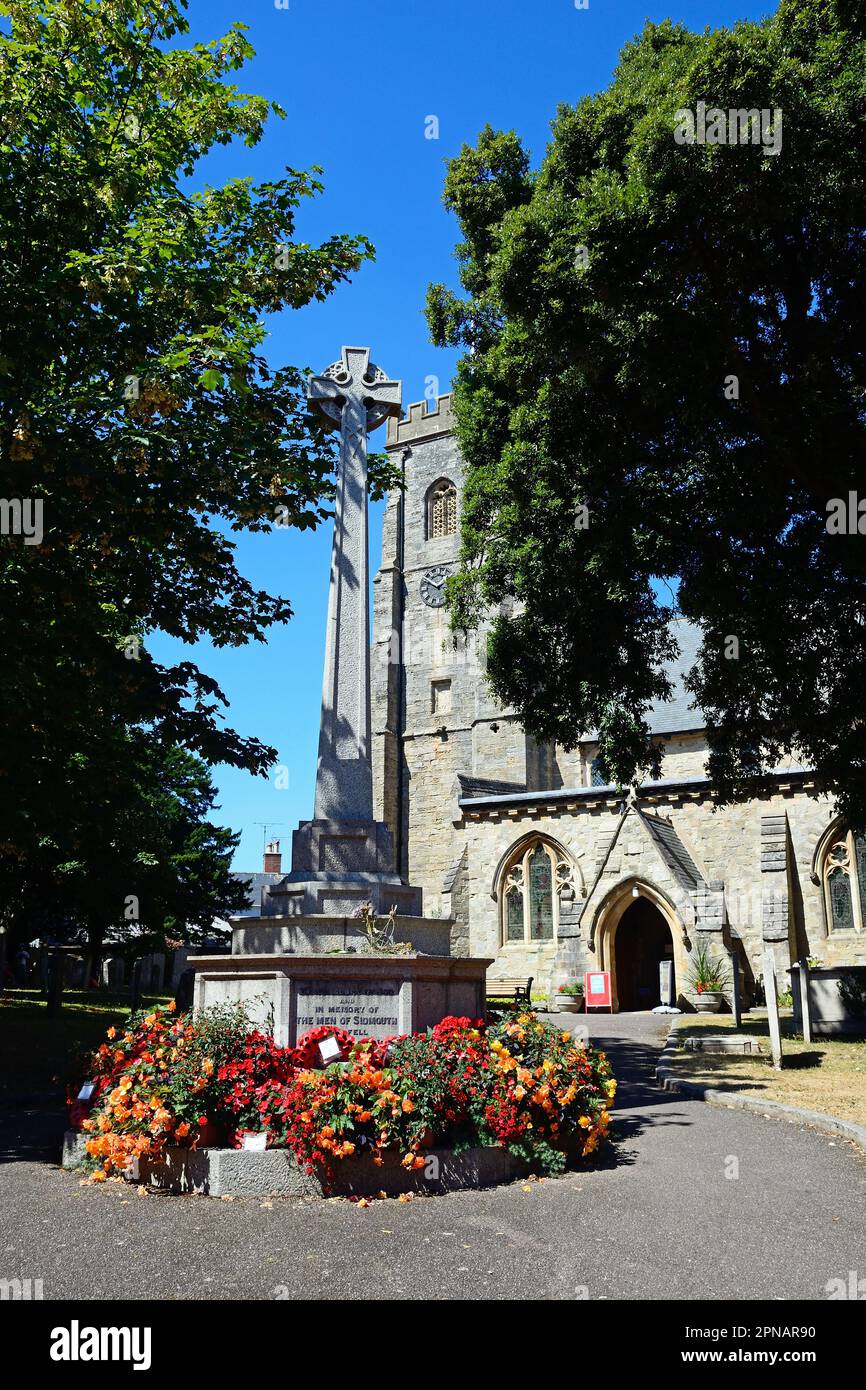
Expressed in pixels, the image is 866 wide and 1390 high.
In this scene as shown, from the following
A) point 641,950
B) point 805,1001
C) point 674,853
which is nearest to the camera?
point 805,1001

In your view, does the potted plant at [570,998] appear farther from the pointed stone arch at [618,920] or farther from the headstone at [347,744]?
the headstone at [347,744]

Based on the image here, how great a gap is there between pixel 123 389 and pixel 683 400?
7.33m

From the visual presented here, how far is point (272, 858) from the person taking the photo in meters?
53.7

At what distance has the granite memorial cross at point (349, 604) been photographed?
9203mm

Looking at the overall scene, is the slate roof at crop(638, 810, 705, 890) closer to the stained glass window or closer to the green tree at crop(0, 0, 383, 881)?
the stained glass window

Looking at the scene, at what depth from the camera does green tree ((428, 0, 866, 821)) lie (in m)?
11.4

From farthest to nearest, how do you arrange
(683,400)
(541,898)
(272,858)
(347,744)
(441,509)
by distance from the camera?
(272,858)
(441,509)
(541,898)
(683,400)
(347,744)

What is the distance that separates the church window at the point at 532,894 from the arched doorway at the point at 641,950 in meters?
2.04

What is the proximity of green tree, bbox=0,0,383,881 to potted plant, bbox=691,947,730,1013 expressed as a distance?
1389 centimetres

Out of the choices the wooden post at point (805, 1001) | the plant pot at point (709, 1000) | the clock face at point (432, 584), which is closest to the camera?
the wooden post at point (805, 1001)

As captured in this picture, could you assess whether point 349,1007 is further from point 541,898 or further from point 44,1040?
point 541,898

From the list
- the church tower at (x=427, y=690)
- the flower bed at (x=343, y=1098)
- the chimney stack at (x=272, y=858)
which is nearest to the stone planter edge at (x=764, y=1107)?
the flower bed at (x=343, y=1098)

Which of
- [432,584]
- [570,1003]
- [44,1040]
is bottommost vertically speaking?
[570,1003]

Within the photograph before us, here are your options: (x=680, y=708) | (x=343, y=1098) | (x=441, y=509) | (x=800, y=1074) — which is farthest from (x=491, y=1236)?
(x=441, y=509)
